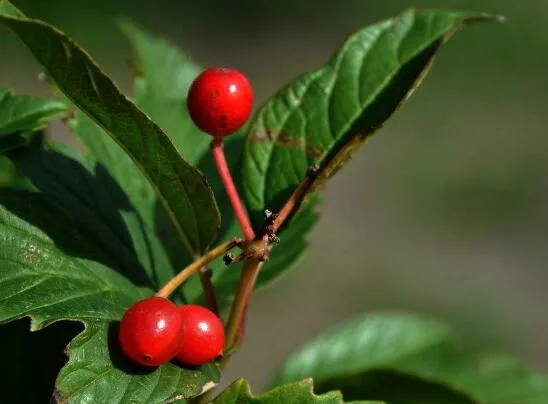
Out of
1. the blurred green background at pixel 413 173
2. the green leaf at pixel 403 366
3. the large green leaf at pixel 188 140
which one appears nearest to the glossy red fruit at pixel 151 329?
the large green leaf at pixel 188 140

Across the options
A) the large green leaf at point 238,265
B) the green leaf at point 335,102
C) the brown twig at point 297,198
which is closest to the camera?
the brown twig at point 297,198

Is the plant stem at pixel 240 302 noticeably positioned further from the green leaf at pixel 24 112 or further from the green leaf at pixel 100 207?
the green leaf at pixel 24 112

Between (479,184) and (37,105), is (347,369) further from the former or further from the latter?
(479,184)

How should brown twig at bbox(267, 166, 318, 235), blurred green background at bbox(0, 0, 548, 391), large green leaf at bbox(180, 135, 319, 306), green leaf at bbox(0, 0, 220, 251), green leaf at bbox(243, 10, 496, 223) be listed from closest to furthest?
green leaf at bbox(0, 0, 220, 251)
brown twig at bbox(267, 166, 318, 235)
green leaf at bbox(243, 10, 496, 223)
large green leaf at bbox(180, 135, 319, 306)
blurred green background at bbox(0, 0, 548, 391)

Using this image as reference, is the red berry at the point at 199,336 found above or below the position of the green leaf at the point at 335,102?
below

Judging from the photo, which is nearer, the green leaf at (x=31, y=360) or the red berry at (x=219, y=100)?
the red berry at (x=219, y=100)

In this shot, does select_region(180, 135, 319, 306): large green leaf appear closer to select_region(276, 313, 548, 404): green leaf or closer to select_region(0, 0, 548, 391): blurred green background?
select_region(276, 313, 548, 404): green leaf

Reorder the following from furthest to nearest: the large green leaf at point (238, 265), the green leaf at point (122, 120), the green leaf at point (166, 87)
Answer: the green leaf at point (166, 87) < the large green leaf at point (238, 265) < the green leaf at point (122, 120)

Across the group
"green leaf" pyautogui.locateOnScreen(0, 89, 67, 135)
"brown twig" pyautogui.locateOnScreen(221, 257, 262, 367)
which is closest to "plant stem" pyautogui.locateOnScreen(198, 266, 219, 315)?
"brown twig" pyautogui.locateOnScreen(221, 257, 262, 367)
